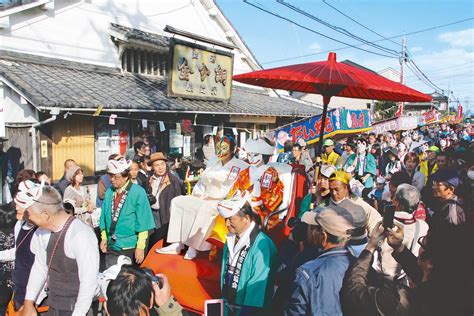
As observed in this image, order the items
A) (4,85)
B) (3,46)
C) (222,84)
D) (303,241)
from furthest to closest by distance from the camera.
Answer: (222,84), (3,46), (4,85), (303,241)

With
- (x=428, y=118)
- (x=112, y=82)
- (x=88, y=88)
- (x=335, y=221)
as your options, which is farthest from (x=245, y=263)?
(x=428, y=118)

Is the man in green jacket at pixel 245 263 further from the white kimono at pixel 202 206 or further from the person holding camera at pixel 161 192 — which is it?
the person holding camera at pixel 161 192

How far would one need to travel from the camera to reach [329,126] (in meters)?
11.6

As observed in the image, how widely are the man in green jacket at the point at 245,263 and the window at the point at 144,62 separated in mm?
7578

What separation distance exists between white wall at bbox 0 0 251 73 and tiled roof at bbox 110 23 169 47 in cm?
29

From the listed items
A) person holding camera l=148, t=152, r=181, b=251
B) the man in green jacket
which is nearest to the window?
person holding camera l=148, t=152, r=181, b=251

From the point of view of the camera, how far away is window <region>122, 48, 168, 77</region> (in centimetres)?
967

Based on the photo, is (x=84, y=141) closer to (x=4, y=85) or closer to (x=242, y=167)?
(x=4, y=85)

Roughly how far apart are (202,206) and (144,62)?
702 centimetres

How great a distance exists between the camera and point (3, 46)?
278 inches

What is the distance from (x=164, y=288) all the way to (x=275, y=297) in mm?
952

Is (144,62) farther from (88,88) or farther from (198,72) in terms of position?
(88,88)

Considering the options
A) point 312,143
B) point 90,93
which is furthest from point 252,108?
point 90,93

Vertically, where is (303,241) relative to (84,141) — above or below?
below
